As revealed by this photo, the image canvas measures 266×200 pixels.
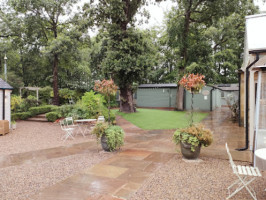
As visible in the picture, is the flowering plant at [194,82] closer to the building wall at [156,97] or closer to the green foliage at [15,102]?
the green foliage at [15,102]

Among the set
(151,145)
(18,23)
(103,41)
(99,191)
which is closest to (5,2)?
(18,23)

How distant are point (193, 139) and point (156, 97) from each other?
57.3 ft

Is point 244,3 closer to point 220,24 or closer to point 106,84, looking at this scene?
point 220,24

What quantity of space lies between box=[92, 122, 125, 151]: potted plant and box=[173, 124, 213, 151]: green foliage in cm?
188

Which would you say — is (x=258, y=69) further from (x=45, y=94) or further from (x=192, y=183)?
(x=45, y=94)

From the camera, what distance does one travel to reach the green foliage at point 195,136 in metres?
5.21

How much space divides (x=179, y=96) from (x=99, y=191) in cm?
1648

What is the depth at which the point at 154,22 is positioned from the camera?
2866 centimetres

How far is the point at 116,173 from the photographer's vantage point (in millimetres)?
4703

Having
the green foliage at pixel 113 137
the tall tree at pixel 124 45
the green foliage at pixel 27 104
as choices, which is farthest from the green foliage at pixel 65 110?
the green foliage at pixel 113 137

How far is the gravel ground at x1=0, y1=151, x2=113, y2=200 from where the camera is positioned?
391cm

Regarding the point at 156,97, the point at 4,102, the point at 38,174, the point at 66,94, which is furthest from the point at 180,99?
the point at 38,174

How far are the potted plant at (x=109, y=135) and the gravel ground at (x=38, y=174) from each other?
261 millimetres

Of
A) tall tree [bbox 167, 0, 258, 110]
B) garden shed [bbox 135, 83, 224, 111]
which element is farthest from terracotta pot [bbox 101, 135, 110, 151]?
garden shed [bbox 135, 83, 224, 111]
